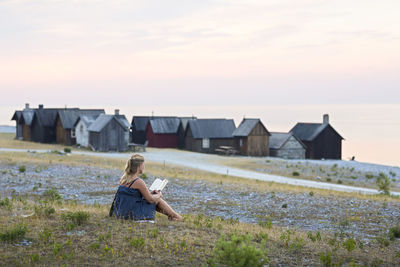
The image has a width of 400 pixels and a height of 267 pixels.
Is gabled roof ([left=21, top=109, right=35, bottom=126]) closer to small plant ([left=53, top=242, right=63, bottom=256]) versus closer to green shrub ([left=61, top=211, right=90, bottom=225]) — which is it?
green shrub ([left=61, top=211, right=90, bottom=225])

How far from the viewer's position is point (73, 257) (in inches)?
322

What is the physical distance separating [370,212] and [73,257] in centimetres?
1202

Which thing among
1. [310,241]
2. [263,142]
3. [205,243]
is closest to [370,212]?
[310,241]

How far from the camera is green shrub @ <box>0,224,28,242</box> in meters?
9.02

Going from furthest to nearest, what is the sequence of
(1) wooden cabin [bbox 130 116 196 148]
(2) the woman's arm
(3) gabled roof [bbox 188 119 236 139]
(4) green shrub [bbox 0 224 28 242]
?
(1) wooden cabin [bbox 130 116 196 148] → (3) gabled roof [bbox 188 119 236 139] → (2) the woman's arm → (4) green shrub [bbox 0 224 28 242]

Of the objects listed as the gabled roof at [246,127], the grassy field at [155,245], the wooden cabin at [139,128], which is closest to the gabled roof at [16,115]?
the wooden cabin at [139,128]

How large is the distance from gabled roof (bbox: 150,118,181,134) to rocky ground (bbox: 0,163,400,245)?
38.9 metres

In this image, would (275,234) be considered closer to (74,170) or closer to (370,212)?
(370,212)

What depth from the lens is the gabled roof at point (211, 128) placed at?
61.5m

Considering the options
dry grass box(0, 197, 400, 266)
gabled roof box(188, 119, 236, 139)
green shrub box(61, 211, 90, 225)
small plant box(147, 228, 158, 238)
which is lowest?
dry grass box(0, 197, 400, 266)

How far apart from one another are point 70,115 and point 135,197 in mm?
55598

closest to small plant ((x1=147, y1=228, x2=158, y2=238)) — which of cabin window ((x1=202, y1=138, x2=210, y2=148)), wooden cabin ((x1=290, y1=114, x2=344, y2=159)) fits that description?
cabin window ((x1=202, y1=138, x2=210, y2=148))

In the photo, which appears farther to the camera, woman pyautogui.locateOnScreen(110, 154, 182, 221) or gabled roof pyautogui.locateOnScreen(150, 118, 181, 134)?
gabled roof pyautogui.locateOnScreen(150, 118, 181, 134)

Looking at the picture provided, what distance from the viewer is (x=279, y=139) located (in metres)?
60.4
